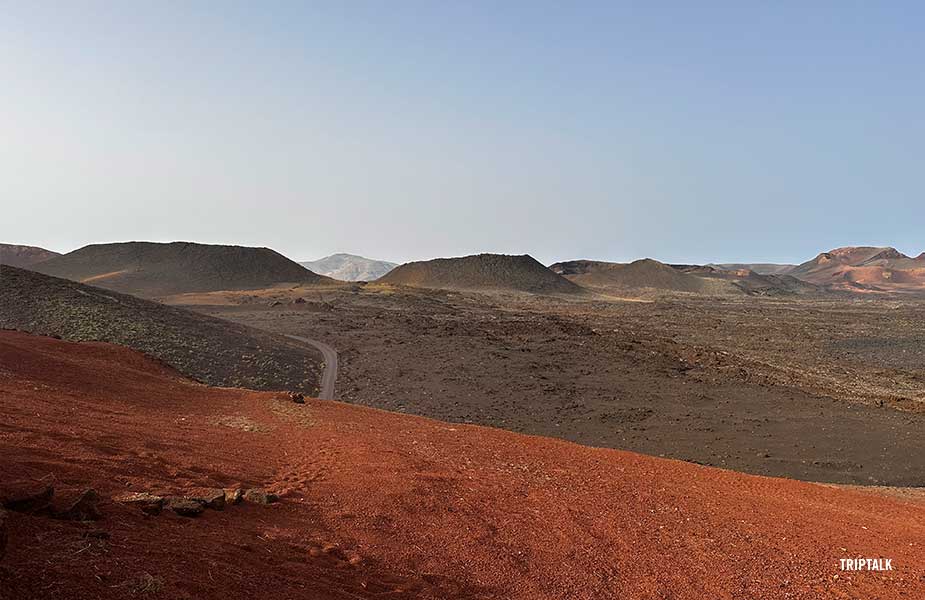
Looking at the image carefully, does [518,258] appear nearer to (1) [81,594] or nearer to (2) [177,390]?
(2) [177,390]

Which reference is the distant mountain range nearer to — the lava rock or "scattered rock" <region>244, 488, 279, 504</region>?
"scattered rock" <region>244, 488, 279, 504</region>

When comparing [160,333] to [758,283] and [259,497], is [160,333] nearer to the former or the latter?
[259,497]

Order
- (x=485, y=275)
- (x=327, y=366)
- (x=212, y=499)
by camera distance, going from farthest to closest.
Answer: (x=485, y=275)
(x=327, y=366)
(x=212, y=499)

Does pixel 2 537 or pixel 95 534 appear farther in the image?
pixel 95 534

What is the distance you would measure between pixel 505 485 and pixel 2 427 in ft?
24.1

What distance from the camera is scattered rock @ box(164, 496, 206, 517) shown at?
5.84m

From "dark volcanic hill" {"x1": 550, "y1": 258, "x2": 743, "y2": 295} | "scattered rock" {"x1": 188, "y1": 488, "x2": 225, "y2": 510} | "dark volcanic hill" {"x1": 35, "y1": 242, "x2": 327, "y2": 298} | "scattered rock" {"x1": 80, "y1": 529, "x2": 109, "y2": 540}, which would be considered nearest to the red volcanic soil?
"scattered rock" {"x1": 80, "y1": 529, "x2": 109, "y2": 540}

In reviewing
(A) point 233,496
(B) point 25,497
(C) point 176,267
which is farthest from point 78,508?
(C) point 176,267

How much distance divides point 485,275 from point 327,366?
296 feet

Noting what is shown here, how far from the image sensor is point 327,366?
2889 centimetres

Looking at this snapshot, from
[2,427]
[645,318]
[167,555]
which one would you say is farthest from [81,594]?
[645,318]

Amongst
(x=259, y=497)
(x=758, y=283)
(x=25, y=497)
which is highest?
(x=758, y=283)

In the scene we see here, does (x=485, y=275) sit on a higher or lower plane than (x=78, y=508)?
higher

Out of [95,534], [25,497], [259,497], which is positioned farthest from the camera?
[259,497]
